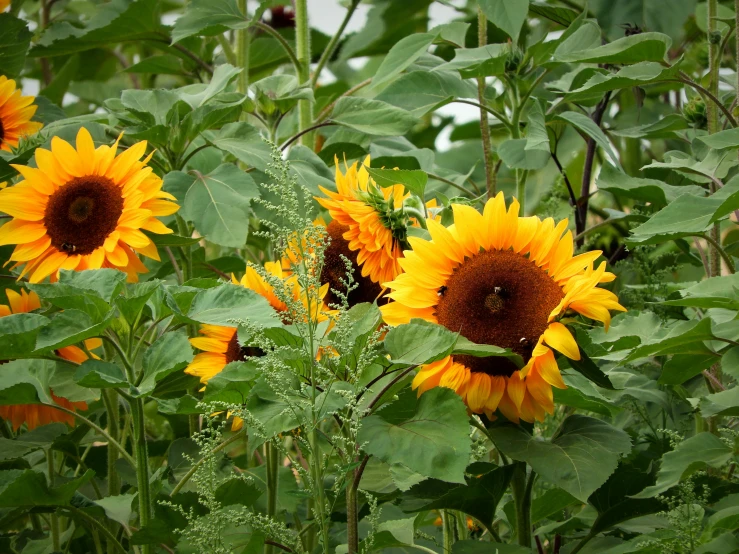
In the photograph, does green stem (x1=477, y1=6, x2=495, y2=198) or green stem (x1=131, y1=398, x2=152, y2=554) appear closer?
green stem (x1=131, y1=398, x2=152, y2=554)

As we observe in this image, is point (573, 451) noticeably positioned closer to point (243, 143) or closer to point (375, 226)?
point (375, 226)

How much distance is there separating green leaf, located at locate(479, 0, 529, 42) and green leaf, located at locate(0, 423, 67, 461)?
59cm

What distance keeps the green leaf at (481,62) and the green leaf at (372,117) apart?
8 centimetres

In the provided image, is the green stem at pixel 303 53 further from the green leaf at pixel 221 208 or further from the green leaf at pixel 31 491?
the green leaf at pixel 31 491

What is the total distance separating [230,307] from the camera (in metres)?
0.81

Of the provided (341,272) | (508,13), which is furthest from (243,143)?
(508,13)

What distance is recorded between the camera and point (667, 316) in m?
1.11

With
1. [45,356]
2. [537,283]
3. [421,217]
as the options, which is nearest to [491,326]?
[537,283]

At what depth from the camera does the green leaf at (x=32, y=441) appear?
918mm

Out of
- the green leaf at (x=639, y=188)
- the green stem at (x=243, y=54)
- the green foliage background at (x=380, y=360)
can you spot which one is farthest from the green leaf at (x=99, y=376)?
the green stem at (x=243, y=54)

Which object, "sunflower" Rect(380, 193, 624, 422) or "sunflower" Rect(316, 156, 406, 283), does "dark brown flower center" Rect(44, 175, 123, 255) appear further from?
"sunflower" Rect(380, 193, 624, 422)

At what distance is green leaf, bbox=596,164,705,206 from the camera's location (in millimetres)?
1014

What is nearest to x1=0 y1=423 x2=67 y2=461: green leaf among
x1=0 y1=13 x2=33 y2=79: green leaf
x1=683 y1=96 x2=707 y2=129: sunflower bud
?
x1=0 y1=13 x2=33 y2=79: green leaf

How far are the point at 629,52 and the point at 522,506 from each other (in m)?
0.45
